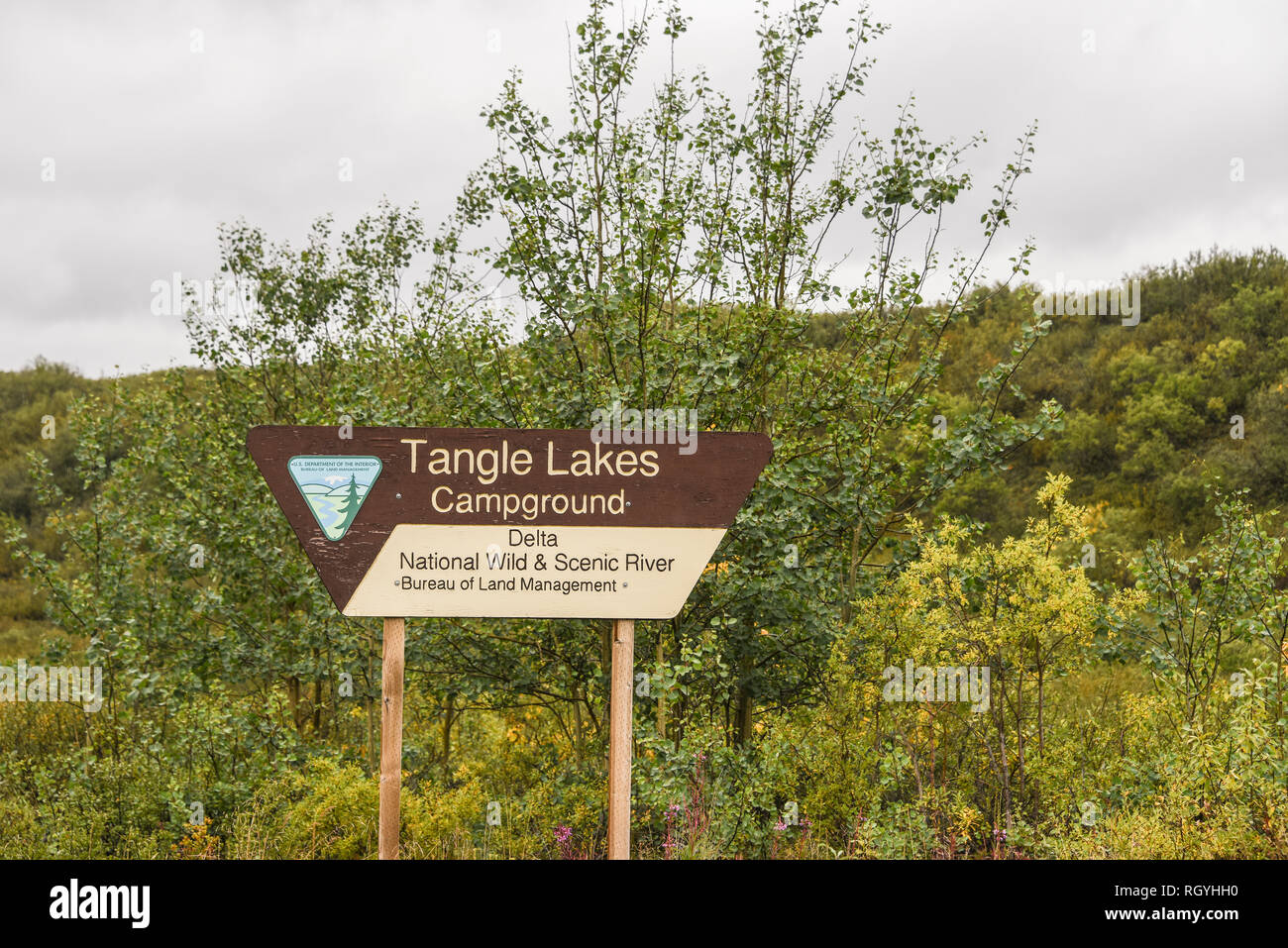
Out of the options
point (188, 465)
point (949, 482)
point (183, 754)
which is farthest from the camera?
point (188, 465)

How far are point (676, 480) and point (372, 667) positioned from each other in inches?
184

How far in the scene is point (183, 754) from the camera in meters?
6.82

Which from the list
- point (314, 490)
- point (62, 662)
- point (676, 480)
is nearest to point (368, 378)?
point (62, 662)

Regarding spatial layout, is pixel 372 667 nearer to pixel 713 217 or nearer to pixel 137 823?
pixel 137 823
